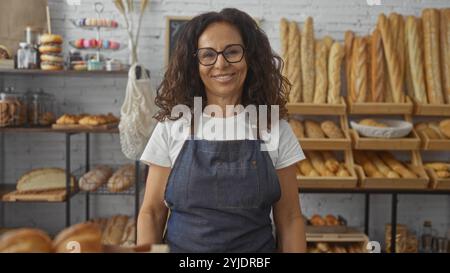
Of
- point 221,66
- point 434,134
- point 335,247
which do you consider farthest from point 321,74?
point 221,66

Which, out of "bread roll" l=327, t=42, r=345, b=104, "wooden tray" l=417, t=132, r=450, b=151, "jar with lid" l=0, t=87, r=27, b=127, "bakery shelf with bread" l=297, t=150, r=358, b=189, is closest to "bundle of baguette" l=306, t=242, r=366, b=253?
"bakery shelf with bread" l=297, t=150, r=358, b=189

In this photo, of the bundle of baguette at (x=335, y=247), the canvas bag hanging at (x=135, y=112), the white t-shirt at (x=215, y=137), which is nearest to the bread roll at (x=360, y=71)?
the bundle of baguette at (x=335, y=247)

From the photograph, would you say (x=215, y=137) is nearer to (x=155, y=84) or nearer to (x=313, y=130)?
(x=313, y=130)

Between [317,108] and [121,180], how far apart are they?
1354mm

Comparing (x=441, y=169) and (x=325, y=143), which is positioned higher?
(x=325, y=143)

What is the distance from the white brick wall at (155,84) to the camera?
3246 mm

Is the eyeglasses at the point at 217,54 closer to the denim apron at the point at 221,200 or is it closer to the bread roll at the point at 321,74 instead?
the denim apron at the point at 221,200

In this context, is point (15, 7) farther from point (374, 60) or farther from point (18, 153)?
point (374, 60)

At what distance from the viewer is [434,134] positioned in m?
2.98
